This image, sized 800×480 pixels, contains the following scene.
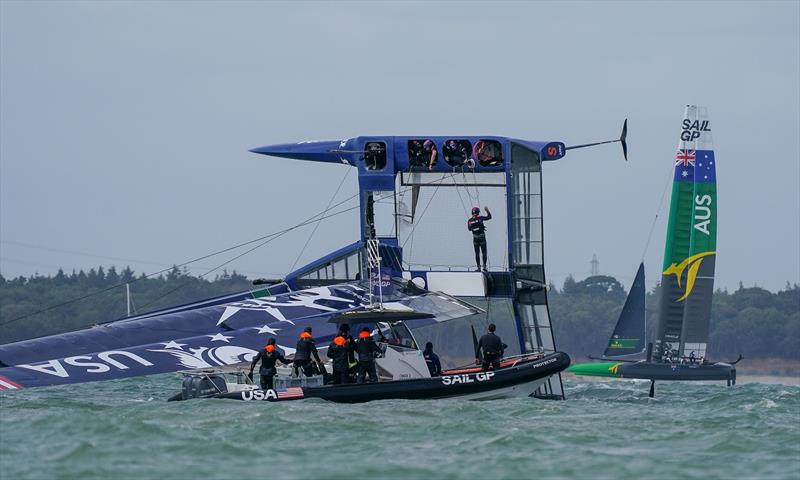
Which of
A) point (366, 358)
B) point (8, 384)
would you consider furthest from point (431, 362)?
point (8, 384)

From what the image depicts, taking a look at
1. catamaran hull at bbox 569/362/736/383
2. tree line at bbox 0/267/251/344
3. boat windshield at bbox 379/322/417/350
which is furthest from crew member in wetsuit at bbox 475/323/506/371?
tree line at bbox 0/267/251/344

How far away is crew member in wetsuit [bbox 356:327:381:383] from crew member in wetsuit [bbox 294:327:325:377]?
916 mm

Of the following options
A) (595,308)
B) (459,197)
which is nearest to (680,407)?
(459,197)

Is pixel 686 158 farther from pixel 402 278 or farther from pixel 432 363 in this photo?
pixel 432 363

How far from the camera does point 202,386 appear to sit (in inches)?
1132

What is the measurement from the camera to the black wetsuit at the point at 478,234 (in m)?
33.2

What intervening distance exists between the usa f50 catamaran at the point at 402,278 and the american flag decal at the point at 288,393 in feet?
6.00

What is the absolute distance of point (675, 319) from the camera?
143ft

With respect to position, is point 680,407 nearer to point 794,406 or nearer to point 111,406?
point 794,406

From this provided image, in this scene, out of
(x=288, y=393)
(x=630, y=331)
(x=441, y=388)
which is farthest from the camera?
(x=630, y=331)

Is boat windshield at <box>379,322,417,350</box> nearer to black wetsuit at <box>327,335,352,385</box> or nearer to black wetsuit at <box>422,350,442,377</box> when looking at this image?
black wetsuit at <box>422,350,442,377</box>

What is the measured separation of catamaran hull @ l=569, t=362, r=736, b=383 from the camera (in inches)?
1615

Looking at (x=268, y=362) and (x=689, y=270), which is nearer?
(x=268, y=362)

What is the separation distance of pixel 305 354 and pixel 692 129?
1935 centimetres
